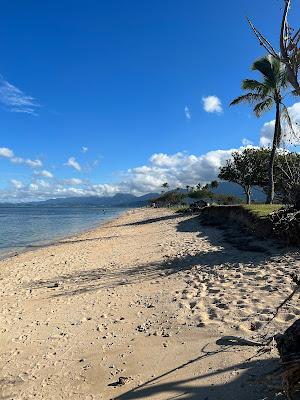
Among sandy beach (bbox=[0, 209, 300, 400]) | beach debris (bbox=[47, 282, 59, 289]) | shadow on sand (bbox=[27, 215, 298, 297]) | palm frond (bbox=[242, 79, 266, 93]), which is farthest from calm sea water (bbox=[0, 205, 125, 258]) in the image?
palm frond (bbox=[242, 79, 266, 93])

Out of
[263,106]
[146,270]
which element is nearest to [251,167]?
[263,106]

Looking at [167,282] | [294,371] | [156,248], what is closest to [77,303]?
[167,282]

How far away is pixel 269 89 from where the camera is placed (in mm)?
25703

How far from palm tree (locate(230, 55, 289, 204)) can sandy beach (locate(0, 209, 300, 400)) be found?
14.2 meters

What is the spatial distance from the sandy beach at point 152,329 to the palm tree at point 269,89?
1424cm

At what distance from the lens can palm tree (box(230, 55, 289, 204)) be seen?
82.4 ft

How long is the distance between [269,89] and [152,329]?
73.6 ft

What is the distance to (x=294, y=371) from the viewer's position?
128 inches

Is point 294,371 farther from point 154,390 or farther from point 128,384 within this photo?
point 128,384

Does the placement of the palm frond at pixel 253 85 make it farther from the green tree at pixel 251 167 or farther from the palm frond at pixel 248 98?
the green tree at pixel 251 167

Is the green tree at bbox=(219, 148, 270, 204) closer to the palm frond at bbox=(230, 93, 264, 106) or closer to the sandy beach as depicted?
the palm frond at bbox=(230, 93, 264, 106)

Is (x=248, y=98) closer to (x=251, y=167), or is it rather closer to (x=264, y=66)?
(x=264, y=66)

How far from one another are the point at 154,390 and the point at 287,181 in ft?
28.5

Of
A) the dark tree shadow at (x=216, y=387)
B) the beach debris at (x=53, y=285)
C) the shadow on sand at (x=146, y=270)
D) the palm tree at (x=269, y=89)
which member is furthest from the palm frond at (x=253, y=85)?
the dark tree shadow at (x=216, y=387)
